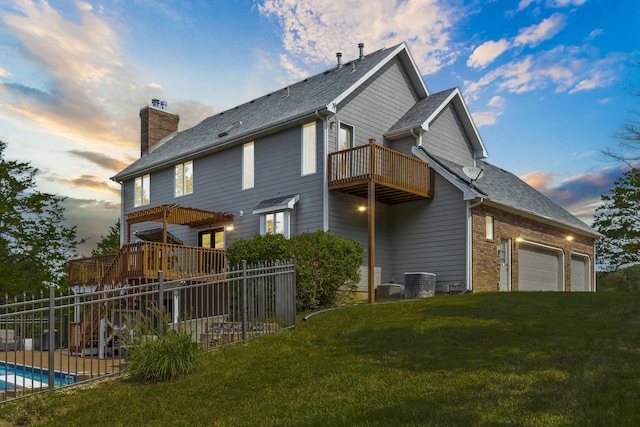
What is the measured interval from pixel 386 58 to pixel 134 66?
862cm

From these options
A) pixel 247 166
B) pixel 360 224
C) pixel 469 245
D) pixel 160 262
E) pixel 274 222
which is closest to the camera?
pixel 160 262

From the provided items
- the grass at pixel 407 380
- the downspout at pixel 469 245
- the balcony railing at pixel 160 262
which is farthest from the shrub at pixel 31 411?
the downspout at pixel 469 245

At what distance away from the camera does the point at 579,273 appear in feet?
83.2

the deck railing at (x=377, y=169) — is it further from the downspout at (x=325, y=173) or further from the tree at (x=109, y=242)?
the tree at (x=109, y=242)

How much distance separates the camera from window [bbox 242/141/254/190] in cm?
2047

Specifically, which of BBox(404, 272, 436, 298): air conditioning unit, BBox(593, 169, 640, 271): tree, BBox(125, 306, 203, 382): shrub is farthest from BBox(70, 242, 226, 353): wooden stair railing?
BBox(593, 169, 640, 271): tree

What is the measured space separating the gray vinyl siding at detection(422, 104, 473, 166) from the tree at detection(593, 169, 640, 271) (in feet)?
36.4

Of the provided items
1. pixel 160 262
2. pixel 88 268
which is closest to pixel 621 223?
pixel 160 262

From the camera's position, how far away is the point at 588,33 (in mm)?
18781

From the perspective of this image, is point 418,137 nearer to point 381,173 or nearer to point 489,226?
point 381,173

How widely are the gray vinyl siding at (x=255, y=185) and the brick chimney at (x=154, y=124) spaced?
167 inches

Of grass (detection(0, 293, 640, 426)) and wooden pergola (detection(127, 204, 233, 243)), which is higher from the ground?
wooden pergola (detection(127, 204, 233, 243))

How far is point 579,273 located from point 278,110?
15513 millimetres

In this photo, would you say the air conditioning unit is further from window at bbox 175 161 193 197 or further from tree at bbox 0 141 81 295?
tree at bbox 0 141 81 295
